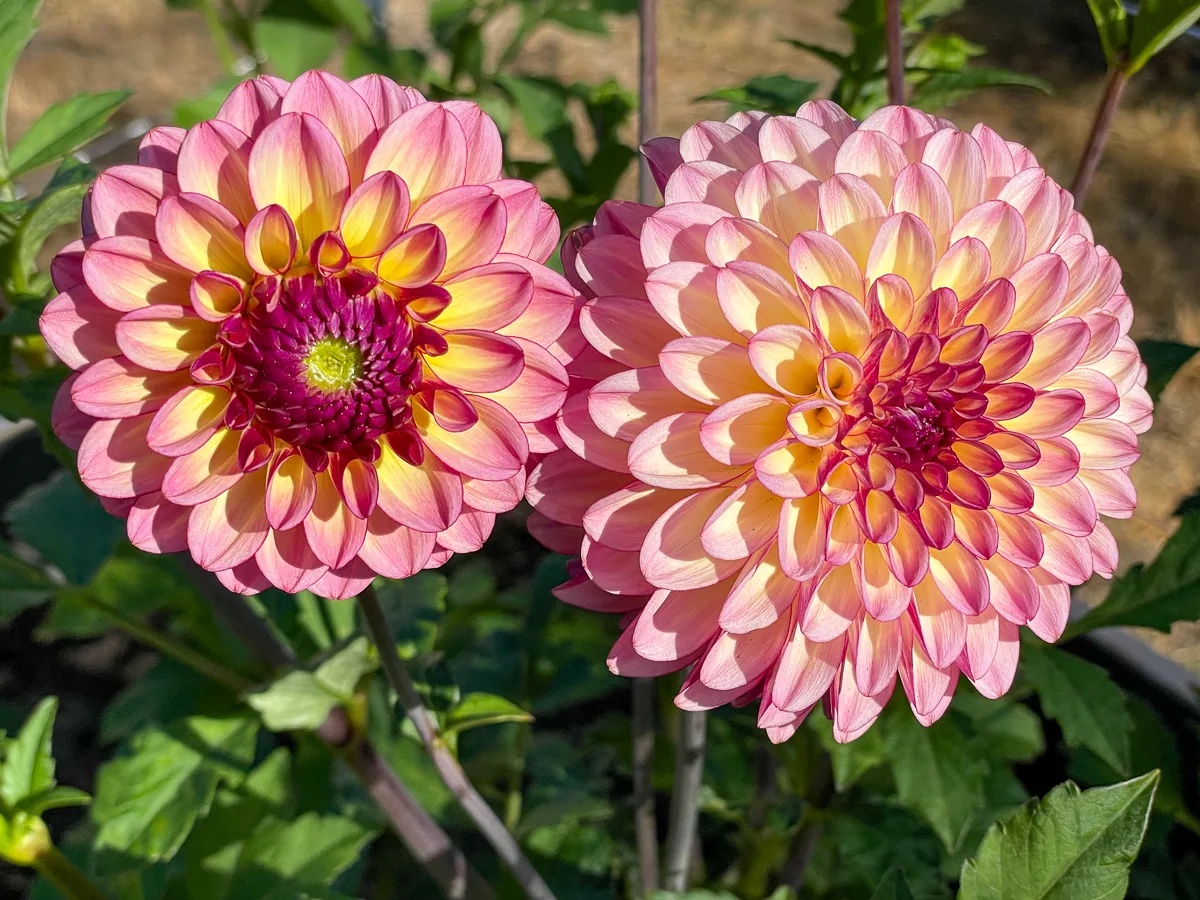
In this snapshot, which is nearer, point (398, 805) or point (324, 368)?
point (324, 368)

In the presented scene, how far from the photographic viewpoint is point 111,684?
6.57ft

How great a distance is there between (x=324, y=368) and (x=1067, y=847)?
596 millimetres

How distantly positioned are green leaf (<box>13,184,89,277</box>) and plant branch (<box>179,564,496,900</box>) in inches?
13.3

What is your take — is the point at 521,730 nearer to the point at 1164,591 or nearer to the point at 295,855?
the point at 295,855

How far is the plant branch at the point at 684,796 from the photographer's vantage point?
Result: 0.84 meters

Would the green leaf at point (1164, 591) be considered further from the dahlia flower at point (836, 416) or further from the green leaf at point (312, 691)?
the green leaf at point (312, 691)

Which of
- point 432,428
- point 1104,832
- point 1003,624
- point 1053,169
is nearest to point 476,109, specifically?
point 432,428

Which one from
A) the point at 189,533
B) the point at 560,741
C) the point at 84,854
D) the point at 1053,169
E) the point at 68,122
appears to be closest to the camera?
the point at 189,533

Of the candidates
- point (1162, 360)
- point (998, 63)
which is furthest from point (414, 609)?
point (998, 63)

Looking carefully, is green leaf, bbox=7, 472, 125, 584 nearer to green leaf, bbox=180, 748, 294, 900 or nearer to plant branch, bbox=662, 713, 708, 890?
green leaf, bbox=180, 748, 294, 900

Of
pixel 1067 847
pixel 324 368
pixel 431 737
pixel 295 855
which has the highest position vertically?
pixel 324 368

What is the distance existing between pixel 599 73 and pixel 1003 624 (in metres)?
3.07

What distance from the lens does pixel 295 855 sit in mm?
1108

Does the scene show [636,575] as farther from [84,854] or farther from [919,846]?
[84,854]
